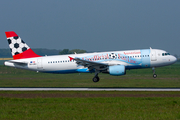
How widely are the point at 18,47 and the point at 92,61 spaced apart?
12128mm

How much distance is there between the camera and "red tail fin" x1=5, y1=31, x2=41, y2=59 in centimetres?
4153

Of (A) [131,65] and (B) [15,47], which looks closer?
(A) [131,65]

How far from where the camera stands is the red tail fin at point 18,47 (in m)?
41.5

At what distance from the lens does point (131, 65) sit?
38.4 m

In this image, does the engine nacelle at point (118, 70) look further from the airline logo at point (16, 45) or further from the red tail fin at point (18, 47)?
the airline logo at point (16, 45)

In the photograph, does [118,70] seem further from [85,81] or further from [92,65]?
[85,81]
